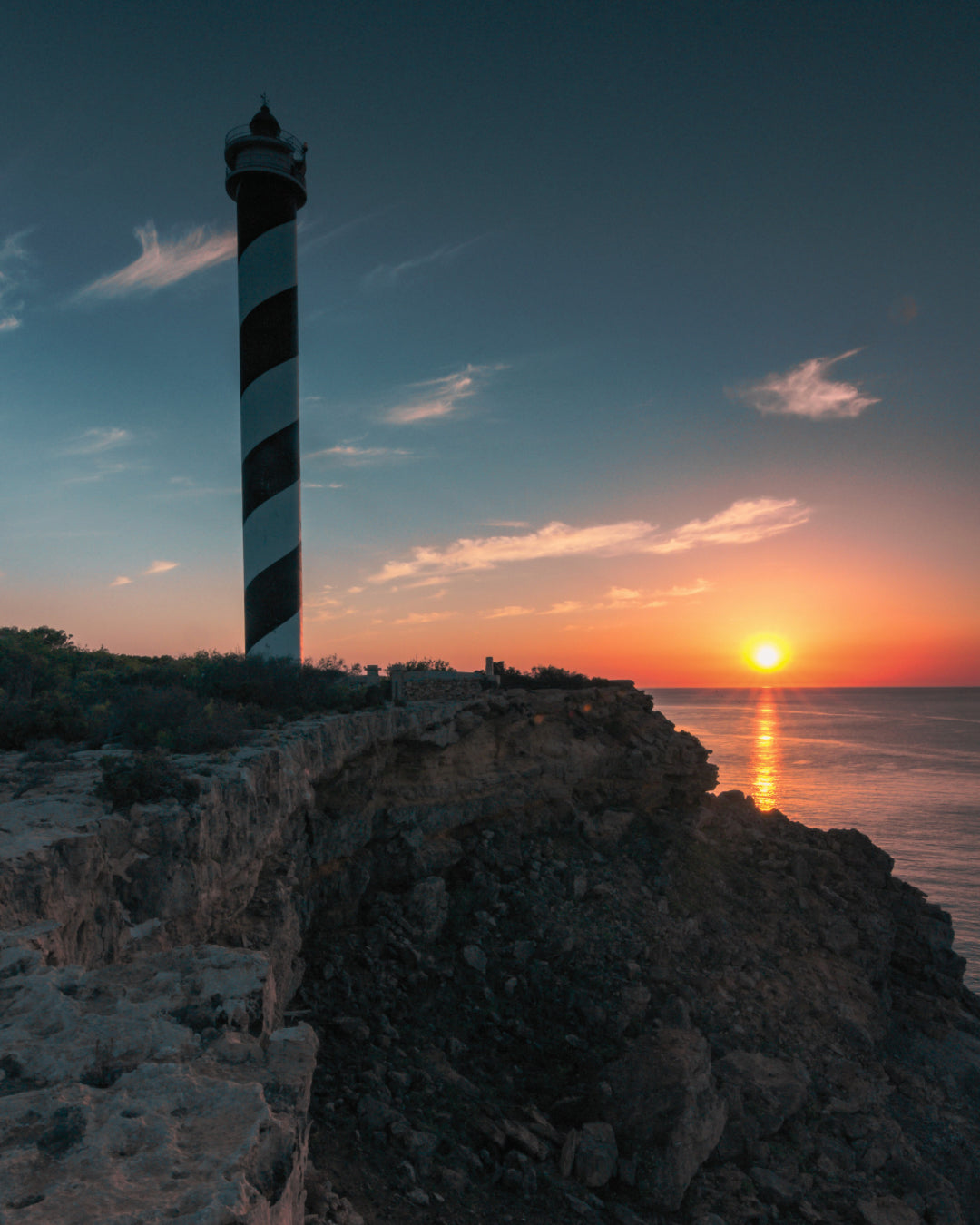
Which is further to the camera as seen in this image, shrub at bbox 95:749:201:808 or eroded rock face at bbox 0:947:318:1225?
shrub at bbox 95:749:201:808

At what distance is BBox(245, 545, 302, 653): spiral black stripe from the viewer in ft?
56.0

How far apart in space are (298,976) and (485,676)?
8965mm

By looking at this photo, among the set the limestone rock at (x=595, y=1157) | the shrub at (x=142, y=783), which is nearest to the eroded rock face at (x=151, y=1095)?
the shrub at (x=142, y=783)

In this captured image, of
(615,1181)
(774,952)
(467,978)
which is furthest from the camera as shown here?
(774,952)

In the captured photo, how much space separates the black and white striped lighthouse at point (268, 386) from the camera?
56.1 ft

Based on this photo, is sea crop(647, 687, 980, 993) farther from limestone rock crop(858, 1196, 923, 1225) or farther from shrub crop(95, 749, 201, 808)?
shrub crop(95, 749, 201, 808)

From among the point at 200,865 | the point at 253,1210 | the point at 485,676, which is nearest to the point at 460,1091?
the point at 200,865

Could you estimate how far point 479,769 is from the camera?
14.5 m

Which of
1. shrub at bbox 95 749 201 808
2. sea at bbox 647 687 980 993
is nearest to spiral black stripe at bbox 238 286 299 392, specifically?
shrub at bbox 95 749 201 808

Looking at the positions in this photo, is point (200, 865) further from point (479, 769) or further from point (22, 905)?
point (479, 769)

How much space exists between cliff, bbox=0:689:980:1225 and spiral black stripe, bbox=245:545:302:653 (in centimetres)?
564

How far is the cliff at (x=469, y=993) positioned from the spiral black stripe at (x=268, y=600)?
5641 millimetres

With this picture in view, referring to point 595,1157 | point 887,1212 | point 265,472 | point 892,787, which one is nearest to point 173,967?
point 595,1157

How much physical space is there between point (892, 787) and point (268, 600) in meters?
49.2
